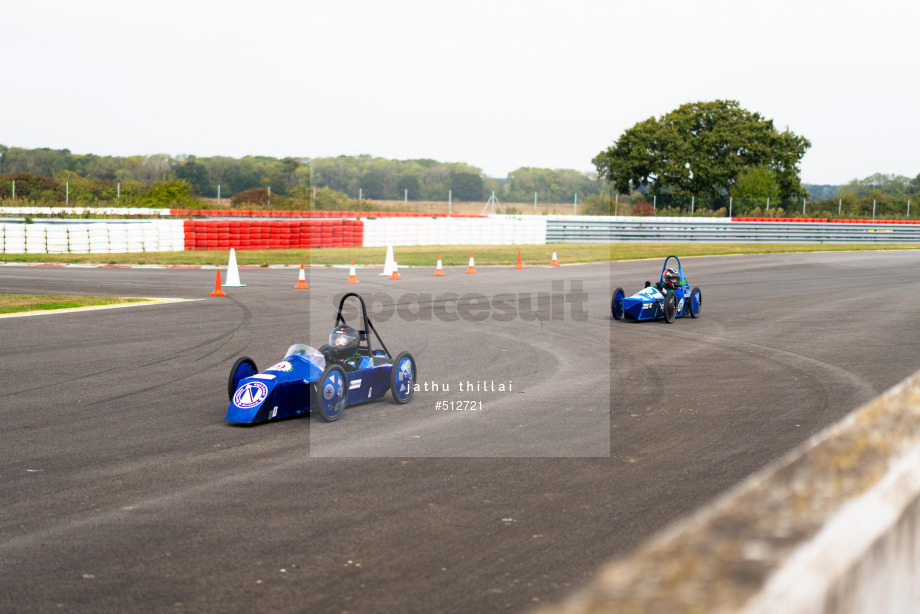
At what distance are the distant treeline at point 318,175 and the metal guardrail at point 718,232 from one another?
31.9ft

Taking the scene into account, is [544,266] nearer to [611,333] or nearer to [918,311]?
[918,311]

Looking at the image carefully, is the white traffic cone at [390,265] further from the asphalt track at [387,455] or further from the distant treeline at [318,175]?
the distant treeline at [318,175]

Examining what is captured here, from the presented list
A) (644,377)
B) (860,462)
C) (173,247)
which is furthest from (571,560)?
(173,247)

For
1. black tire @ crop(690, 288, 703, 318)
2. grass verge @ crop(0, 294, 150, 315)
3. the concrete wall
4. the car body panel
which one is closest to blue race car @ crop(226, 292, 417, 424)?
the concrete wall

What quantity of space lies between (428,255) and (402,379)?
22853 mm

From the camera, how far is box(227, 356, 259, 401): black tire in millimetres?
8094

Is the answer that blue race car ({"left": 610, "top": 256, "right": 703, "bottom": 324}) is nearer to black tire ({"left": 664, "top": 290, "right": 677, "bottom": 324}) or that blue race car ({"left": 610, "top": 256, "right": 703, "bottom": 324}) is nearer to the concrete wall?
black tire ({"left": 664, "top": 290, "right": 677, "bottom": 324})

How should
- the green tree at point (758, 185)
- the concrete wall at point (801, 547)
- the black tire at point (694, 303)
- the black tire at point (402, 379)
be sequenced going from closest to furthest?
the concrete wall at point (801, 547), the black tire at point (402, 379), the black tire at point (694, 303), the green tree at point (758, 185)

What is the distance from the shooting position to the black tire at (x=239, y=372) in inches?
319

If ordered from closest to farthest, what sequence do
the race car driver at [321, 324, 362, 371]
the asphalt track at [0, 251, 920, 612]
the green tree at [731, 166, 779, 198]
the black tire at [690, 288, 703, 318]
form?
the asphalt track at [0, 251, 920, 612] < the race car driver at [321, 324, 362, 371] < the black tire at [690, 288, 703, 318] < the green tree at [731, 166, 779, 198]

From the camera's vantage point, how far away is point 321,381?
7.68 m

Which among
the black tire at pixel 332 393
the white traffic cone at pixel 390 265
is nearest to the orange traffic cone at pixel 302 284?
the white traffic cone at pixel 390 265

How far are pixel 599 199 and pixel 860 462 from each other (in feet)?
181

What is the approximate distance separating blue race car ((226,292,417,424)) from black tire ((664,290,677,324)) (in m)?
7.72
